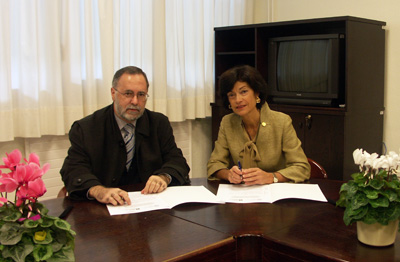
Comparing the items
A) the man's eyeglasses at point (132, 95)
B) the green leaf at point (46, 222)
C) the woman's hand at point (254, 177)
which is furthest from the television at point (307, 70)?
the green leaf at point (46, 222)

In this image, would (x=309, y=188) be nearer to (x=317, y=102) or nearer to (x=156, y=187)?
(x=156, y=187)

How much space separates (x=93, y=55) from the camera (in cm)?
339

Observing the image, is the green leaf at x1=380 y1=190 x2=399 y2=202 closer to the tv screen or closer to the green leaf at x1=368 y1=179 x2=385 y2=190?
the green leaf at x1=368 y1=179 x2=385 y2=190

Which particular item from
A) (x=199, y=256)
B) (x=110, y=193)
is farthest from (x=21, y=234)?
(x=110, y=193)

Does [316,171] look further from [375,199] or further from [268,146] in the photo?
[375,199]

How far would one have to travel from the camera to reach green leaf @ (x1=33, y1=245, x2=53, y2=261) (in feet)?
3.17

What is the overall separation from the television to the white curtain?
2.22 ft

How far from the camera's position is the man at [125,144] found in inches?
87.4

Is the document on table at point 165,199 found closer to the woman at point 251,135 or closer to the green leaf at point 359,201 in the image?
the woman at point 251,135

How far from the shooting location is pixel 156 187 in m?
1.98

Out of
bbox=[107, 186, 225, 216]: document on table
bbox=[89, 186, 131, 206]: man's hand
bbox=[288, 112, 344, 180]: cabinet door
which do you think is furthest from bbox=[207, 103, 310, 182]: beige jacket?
bbox=[288, 112, 344, 180]: cabinet door

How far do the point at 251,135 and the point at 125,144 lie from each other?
2.21 feet

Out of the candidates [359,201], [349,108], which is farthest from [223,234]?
[349,108]

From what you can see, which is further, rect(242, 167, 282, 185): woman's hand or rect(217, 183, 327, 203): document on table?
rect(242, 167, 282, 185): woman's hand
